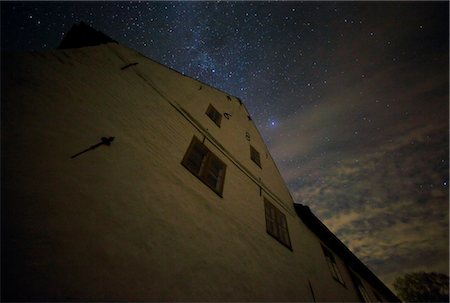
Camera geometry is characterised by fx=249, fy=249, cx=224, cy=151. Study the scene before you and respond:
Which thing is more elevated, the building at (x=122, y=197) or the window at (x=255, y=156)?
the window at (x=255, y=156)

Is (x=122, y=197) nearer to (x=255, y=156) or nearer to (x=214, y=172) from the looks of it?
(x=214, y=172)

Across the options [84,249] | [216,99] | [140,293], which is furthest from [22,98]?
[216,99]

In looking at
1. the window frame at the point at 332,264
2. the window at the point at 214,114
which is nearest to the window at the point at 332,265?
the window frame at the point at 332,264

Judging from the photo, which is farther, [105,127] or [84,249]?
[105,127]

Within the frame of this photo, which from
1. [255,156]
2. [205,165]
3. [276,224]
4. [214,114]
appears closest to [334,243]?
[276,224]

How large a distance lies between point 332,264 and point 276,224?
4494mm

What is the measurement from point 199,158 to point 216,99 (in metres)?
4.97

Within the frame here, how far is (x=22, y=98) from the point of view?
3508 millimetres

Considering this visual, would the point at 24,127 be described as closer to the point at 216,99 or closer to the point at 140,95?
the point at 140,95

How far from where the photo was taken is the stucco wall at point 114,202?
104 inches

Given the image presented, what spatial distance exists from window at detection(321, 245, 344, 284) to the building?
1866 mm

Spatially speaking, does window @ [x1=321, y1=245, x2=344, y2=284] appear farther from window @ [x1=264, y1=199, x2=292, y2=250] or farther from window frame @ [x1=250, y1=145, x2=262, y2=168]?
window frame @ [x1=250, y1=145, x2=262, y2=168]

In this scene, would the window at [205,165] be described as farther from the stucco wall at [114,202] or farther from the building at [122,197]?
the stucco wall at [114,202]

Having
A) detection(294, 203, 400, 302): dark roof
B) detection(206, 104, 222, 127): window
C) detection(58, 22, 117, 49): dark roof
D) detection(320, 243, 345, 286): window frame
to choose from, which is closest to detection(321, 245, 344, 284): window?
detection(320, 243, 345, 286): window frame
